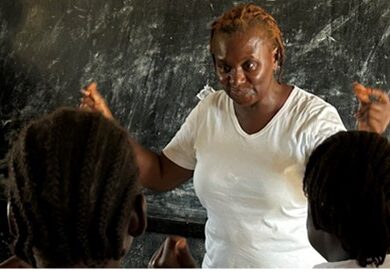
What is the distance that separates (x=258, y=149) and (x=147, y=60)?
93 cm

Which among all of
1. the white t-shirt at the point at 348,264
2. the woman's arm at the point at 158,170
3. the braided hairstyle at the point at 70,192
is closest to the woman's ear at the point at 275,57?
the woman's arm at the point at 158,170

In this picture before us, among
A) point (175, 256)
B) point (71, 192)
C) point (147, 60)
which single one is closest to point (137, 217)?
point (71, 192)

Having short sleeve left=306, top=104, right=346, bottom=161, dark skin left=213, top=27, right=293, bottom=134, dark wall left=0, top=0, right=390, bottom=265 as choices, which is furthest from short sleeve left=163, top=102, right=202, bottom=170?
dark wall left=0, top=0, right=390, bottom=265

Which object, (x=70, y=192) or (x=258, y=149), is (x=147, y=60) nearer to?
(x=258, y=149)

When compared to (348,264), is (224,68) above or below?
above

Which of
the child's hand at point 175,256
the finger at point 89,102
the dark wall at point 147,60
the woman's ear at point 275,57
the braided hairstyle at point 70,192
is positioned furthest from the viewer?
the dark wall at point 147,60

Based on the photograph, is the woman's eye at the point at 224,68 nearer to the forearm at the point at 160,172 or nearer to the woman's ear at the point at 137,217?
the forearm at the point at 160,172

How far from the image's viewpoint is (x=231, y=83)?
1.60 m

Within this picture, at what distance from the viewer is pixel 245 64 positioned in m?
1.60

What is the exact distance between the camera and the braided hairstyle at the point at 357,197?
3.77 ft

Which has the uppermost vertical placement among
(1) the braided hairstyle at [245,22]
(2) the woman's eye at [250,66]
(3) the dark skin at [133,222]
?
(1) the braided hairstyle at [245,22]

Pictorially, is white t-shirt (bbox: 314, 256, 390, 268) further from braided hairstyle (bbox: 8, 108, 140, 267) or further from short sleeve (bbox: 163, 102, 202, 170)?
short sleeve (bbox: 163, 102, 202, 170)

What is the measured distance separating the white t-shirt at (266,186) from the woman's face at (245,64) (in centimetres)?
7

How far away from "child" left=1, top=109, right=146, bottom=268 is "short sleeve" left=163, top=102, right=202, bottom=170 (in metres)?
0.70
